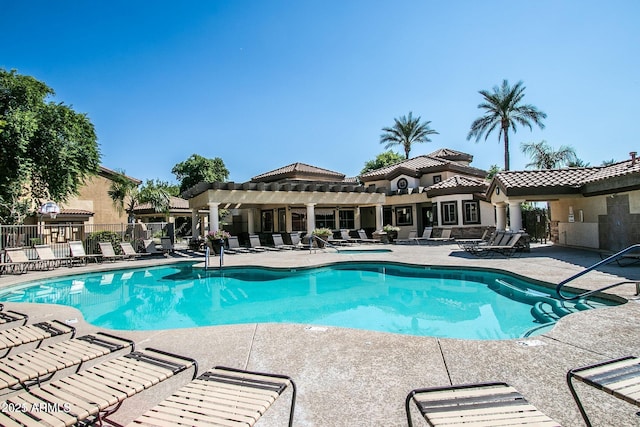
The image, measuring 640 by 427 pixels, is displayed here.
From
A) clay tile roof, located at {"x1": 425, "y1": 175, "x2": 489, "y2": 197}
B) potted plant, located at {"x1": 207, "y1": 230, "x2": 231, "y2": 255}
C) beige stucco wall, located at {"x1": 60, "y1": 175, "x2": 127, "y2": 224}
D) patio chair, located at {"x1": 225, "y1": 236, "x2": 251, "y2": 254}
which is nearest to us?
potted plant, located at {"x1": 207, "y1": 230, "x2": 231, "y2": 255}

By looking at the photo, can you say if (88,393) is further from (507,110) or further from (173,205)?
(507,110)

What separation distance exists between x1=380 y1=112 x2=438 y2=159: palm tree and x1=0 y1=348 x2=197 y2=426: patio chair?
42433mm

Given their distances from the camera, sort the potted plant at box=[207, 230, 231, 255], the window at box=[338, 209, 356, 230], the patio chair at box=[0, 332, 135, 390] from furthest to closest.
Result: the window at box=[338, 209, 356, 230]
the potted plant at box=[207, 230, 231, 255]
the patio chair at box=[0, 332, 135, 390]

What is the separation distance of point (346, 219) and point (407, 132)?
18.5 m

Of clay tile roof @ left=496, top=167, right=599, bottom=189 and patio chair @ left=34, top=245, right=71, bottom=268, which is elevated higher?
clay tile roof @ left=496, top=167, right=599, bottom=189

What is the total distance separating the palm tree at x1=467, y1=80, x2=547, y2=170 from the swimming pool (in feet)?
88.5

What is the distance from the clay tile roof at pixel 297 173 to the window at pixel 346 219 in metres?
3.44

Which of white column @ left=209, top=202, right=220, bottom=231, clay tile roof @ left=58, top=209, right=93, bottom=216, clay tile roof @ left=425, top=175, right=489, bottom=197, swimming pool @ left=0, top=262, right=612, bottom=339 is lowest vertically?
swimming pool @ left=0, top=262, right=612, bottom=339

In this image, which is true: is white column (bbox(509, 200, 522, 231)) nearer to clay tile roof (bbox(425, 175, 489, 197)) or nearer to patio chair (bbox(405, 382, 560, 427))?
clay tile roof (bbox(425, 175, 489, 197))

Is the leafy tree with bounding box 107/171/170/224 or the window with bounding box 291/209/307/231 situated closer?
the window with bounding box 291/209/307/231

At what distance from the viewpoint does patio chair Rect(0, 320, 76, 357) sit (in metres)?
3.68

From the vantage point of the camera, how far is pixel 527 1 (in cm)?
1113

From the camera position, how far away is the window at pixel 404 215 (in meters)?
29.4

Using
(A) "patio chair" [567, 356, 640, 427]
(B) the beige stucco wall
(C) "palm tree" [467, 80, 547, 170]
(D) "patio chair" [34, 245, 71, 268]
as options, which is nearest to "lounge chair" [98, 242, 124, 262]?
(D) "patio chair" [34, 245, 71, 268]
